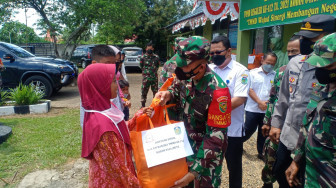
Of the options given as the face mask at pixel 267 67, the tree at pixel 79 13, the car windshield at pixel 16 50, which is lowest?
the face mask at pixel 267 67

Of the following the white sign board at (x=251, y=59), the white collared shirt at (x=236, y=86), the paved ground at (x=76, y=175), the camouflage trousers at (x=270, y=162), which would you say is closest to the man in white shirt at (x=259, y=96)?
the paved ground at (x=76, y=175)

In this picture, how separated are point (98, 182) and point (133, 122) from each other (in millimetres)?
470

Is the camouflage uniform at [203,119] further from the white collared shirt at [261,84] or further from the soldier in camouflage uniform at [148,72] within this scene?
the soldier in camouflage uniform at [148,72]

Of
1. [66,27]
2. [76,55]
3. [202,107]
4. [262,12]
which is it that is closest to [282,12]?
[262,12]

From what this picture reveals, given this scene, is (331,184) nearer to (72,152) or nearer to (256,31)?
(72,152)

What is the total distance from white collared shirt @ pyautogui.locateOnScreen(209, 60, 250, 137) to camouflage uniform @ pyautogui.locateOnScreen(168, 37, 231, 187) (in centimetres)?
90

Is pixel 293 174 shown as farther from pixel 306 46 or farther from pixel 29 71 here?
pixel 29 71

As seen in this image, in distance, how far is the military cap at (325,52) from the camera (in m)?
1.45

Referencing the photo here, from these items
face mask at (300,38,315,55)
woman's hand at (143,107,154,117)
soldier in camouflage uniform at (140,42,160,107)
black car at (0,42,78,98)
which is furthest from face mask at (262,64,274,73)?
black car at (0,42,78,98)

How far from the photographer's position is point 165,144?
5.21ft

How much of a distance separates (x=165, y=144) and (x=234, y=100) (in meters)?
1.21

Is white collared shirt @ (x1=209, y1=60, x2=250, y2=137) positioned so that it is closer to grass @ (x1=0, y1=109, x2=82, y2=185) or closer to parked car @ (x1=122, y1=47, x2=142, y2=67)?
grass @ (x1=0, y1=109, x2=82, y2=185)

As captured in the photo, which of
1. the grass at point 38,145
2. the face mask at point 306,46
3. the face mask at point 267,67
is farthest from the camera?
the face mask at point 267,67

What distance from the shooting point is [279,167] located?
2344 mm
